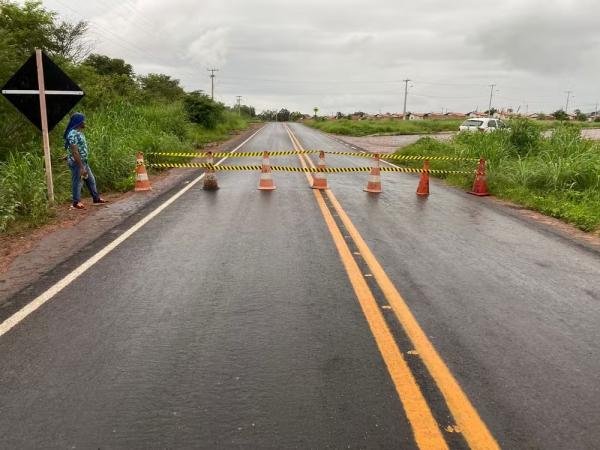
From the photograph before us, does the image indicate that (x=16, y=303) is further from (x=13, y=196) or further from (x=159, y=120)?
(x=159, y=120)

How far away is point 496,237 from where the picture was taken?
8.07 m

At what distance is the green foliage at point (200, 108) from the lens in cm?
3903

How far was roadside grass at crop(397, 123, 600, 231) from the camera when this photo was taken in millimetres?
10688

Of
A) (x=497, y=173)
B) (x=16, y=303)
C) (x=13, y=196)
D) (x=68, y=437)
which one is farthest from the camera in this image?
(x=497, y=173)

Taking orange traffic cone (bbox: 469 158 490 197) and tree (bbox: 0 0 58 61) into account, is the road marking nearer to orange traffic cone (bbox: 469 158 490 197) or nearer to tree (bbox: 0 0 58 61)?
orange traffic cone (bbox: 469 158 490 197)

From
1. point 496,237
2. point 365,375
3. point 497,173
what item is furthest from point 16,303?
point 497,173

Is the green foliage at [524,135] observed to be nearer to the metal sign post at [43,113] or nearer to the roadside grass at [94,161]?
the roadside grass at [94,161]

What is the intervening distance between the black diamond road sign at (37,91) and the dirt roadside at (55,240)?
6.02ft

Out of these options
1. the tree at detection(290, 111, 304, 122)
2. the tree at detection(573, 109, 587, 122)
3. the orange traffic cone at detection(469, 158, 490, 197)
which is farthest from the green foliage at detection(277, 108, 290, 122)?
the orange traffic cone at detection(469, 158, 490, 197)

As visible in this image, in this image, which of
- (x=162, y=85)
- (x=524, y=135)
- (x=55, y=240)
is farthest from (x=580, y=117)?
(x=55, y=240)

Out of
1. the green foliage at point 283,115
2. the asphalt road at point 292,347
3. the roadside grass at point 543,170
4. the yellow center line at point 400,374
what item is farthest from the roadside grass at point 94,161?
the green foliage at point 283,115

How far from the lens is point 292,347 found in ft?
12.7

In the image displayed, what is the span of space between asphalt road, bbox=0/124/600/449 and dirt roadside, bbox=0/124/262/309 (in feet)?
0.94

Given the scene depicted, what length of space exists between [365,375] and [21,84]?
338 inches
